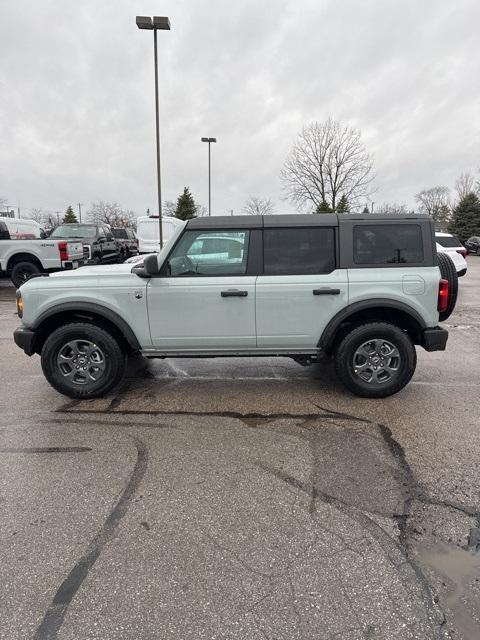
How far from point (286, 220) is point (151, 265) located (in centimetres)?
145

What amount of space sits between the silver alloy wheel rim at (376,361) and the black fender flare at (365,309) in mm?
330

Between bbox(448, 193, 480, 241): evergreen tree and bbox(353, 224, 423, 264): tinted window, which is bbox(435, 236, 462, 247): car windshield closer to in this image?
bbox(353, 224, 423, 264): tinted window

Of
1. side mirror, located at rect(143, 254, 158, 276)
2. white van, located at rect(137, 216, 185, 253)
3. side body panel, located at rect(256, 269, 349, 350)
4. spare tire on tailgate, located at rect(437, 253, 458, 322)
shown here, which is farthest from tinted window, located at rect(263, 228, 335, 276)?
white van, located at rect(137, 216, 185, 253)

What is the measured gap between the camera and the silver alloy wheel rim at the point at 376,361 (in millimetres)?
4551

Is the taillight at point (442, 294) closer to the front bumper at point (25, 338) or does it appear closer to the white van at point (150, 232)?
the front bumper at point (25, 338)

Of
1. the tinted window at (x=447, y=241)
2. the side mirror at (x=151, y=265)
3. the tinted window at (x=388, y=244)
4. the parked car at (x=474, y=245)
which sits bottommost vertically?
the side mirror at (x=151, y=265)

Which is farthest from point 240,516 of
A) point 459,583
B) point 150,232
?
point 150,232

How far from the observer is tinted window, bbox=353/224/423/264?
450cm

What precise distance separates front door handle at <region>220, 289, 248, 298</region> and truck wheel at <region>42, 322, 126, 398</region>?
4.04 feet

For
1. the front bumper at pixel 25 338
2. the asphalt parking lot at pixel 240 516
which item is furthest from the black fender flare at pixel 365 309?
the front bumper at pixel 25 338

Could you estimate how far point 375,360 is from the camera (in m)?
4.59

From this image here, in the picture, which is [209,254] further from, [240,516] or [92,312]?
[240,516]

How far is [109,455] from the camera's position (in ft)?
11.4


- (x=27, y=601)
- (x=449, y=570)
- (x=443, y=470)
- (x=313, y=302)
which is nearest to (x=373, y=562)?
(x=449, y=570)
